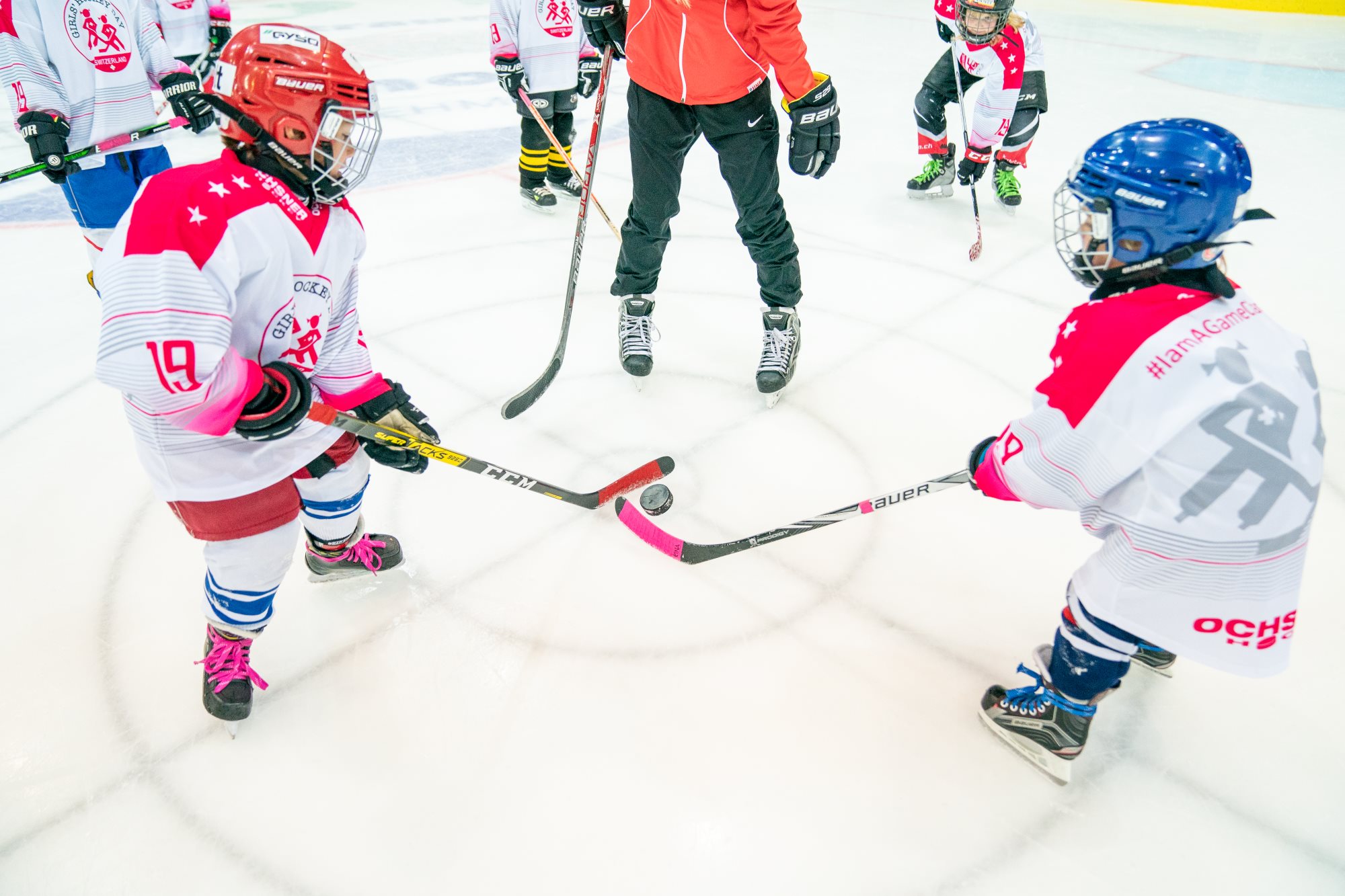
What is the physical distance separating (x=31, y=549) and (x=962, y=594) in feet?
7.31

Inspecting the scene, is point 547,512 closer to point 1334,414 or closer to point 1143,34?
point 1334,414

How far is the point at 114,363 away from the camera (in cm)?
125

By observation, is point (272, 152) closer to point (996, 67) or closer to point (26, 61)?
point (26, 61)

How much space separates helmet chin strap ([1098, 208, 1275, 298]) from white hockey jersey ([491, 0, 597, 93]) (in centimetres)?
327

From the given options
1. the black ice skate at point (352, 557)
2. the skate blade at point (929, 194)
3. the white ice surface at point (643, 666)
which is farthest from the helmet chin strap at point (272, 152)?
the skate blade at point (929, 194)

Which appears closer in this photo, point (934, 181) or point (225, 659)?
point (225, 659)

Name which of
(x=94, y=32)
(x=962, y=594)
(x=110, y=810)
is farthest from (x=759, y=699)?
(x=94, y=32)

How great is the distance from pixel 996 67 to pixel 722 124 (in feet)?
6.77

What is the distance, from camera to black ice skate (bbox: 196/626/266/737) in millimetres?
1614

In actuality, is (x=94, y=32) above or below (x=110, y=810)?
above

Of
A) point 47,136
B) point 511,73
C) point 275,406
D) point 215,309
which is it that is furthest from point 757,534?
point 511,73

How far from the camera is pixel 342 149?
144 centimetres

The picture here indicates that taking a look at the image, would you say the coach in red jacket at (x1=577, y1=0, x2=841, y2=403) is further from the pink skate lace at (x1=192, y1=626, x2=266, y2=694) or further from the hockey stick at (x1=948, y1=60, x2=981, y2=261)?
the pink skate lace at (x1=192, y1=626, x2=266, y2=694)

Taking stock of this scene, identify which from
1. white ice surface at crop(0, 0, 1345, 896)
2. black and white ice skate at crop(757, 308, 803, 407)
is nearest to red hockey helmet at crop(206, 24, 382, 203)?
white ice surface at crop(0, 0, 1345, 896)
